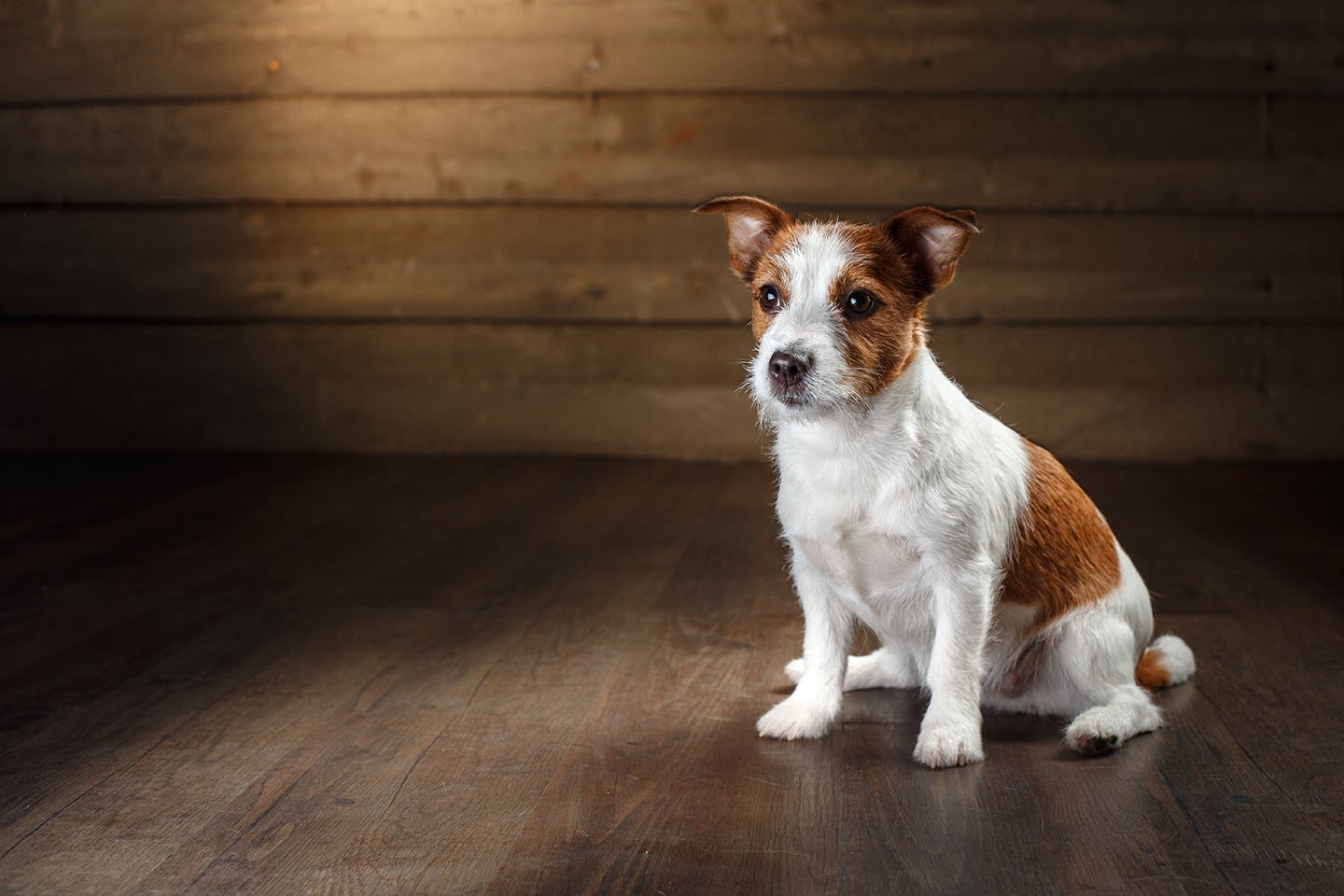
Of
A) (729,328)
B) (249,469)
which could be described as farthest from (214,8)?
(729,328)

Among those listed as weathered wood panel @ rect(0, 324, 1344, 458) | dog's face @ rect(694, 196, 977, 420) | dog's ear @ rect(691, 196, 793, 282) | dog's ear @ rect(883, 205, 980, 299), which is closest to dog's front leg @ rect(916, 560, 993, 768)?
dog's face @ rect(694, 196, 977, 420)

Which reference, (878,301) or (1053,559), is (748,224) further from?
(1053,559)

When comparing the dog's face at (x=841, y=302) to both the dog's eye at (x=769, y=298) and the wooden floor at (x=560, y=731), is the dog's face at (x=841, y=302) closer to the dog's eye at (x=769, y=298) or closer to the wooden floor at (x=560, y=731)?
the dog's eye at (x=769, y=298)

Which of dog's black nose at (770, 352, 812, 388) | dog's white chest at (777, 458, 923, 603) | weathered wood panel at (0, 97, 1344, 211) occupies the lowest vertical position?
dog's white chest at (777, 458, 923, 603)

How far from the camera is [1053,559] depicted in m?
2.13

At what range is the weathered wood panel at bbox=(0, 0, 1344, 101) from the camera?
458 centimetres

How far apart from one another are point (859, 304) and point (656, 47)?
299 cm

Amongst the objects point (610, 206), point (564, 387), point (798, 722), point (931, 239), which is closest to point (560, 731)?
point (798, 722)

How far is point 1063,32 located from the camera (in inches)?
181

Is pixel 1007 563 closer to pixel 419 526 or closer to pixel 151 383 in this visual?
pixel 419 526

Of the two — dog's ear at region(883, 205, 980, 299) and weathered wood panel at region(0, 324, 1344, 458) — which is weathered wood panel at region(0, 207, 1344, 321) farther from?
dog's ear at region(883, 205, 980, 299)

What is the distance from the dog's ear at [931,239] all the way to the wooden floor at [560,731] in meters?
0.71

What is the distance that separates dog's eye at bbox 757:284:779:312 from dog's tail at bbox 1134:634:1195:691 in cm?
87

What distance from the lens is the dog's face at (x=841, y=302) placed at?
191 cm
